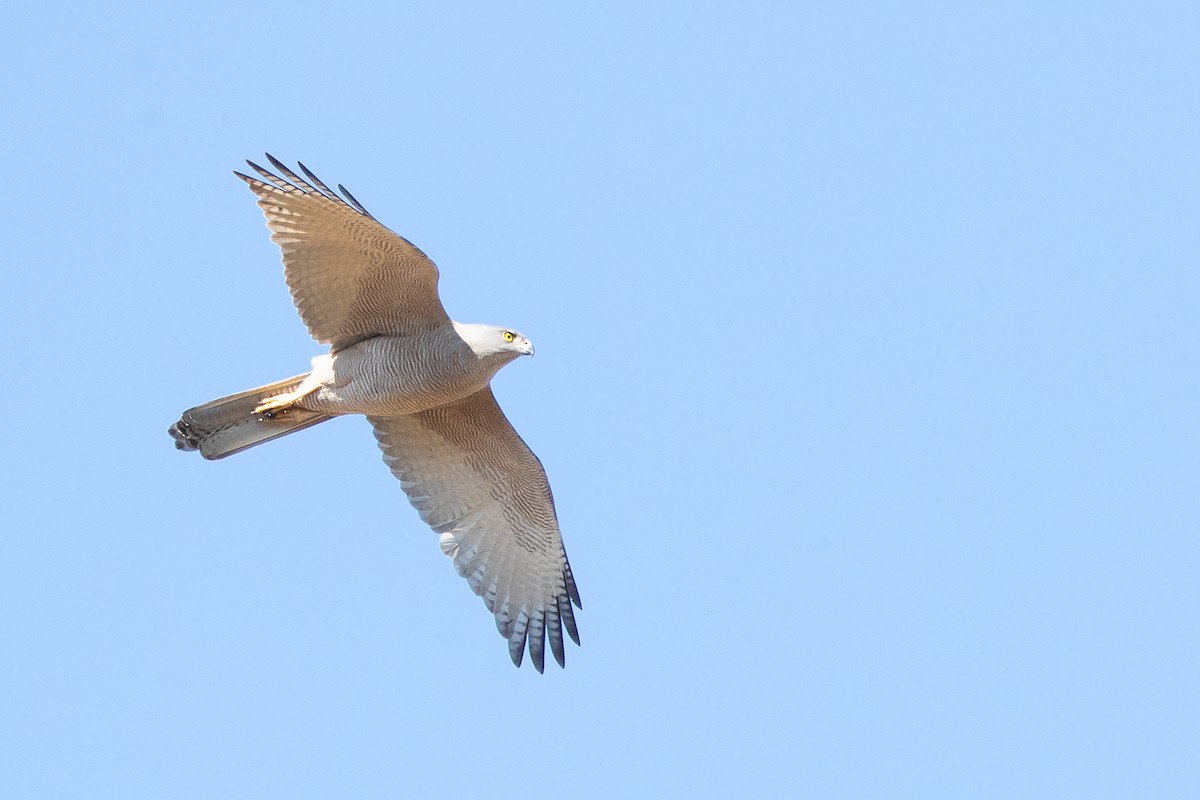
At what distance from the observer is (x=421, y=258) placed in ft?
39.3

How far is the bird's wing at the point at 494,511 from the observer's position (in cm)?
1369

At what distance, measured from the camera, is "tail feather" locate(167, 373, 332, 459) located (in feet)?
42.2

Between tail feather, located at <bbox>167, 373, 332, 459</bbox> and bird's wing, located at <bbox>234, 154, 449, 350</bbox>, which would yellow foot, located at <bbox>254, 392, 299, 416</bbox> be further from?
bird's wing, located at <bbox>234, 154, 449, 350</bbox>

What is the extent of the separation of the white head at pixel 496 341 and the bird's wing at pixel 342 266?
1.20 feet

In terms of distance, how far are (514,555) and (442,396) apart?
7.08 feet

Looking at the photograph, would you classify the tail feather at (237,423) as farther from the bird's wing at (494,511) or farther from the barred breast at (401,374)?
the bird's wing at (494,511)

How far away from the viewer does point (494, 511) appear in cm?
1408

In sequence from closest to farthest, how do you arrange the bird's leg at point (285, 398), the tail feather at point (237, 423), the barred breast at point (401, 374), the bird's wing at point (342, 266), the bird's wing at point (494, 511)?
the bird's wing at point (342, 266), the barred breast at point (401, 374), the bird's leg at point (285, 398), the tail feather at point (237, 423), the bird's wing at point (494, 511)

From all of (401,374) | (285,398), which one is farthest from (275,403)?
(401,374)

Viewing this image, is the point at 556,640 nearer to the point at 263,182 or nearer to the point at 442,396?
the point at 442,396

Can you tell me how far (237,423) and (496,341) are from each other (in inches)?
92.8

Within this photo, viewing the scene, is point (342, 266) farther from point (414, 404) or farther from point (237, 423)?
point (237, 423)

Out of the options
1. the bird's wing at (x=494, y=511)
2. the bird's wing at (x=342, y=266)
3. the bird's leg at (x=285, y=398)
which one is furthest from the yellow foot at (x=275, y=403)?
the bird's wing at (x=494, y=511)

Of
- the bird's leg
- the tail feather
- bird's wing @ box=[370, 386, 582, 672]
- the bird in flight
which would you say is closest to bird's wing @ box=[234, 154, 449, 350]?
the bird in flight
